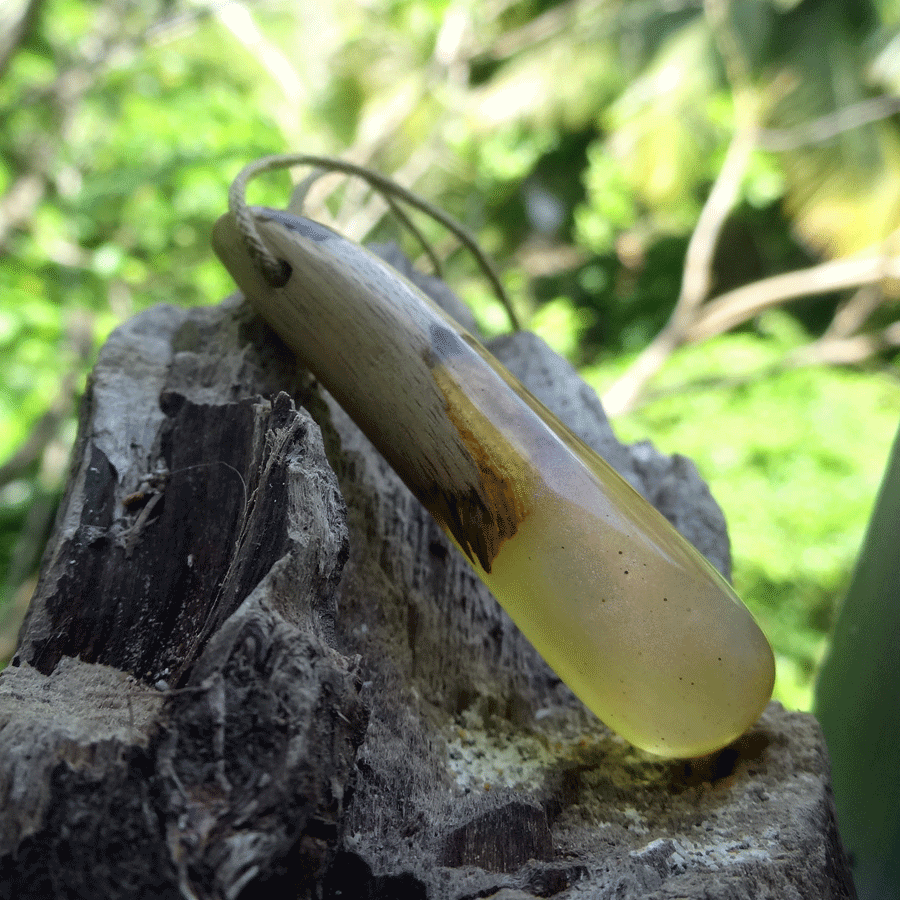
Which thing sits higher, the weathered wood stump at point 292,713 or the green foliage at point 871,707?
the weathered wood stump at point 292,713

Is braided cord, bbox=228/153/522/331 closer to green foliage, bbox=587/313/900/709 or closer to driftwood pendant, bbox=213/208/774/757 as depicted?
driftwood pendant, bbox=213/208/774/757

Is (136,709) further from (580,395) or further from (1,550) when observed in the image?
(1,550)

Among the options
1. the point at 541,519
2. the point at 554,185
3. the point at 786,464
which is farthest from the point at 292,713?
the point at 554,185

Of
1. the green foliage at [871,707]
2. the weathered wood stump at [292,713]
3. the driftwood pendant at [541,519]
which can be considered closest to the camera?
the weathered wood stump at [292,713]

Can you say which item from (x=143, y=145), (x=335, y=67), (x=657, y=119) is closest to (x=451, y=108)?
(x=335, y=67)

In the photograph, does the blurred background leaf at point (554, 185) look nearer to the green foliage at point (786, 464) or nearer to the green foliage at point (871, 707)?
the green foliage at point (786, 464)

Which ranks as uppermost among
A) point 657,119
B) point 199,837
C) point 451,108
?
point 451,108

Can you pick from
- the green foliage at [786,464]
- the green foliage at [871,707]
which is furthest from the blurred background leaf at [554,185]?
the green foliage at [871,707]
